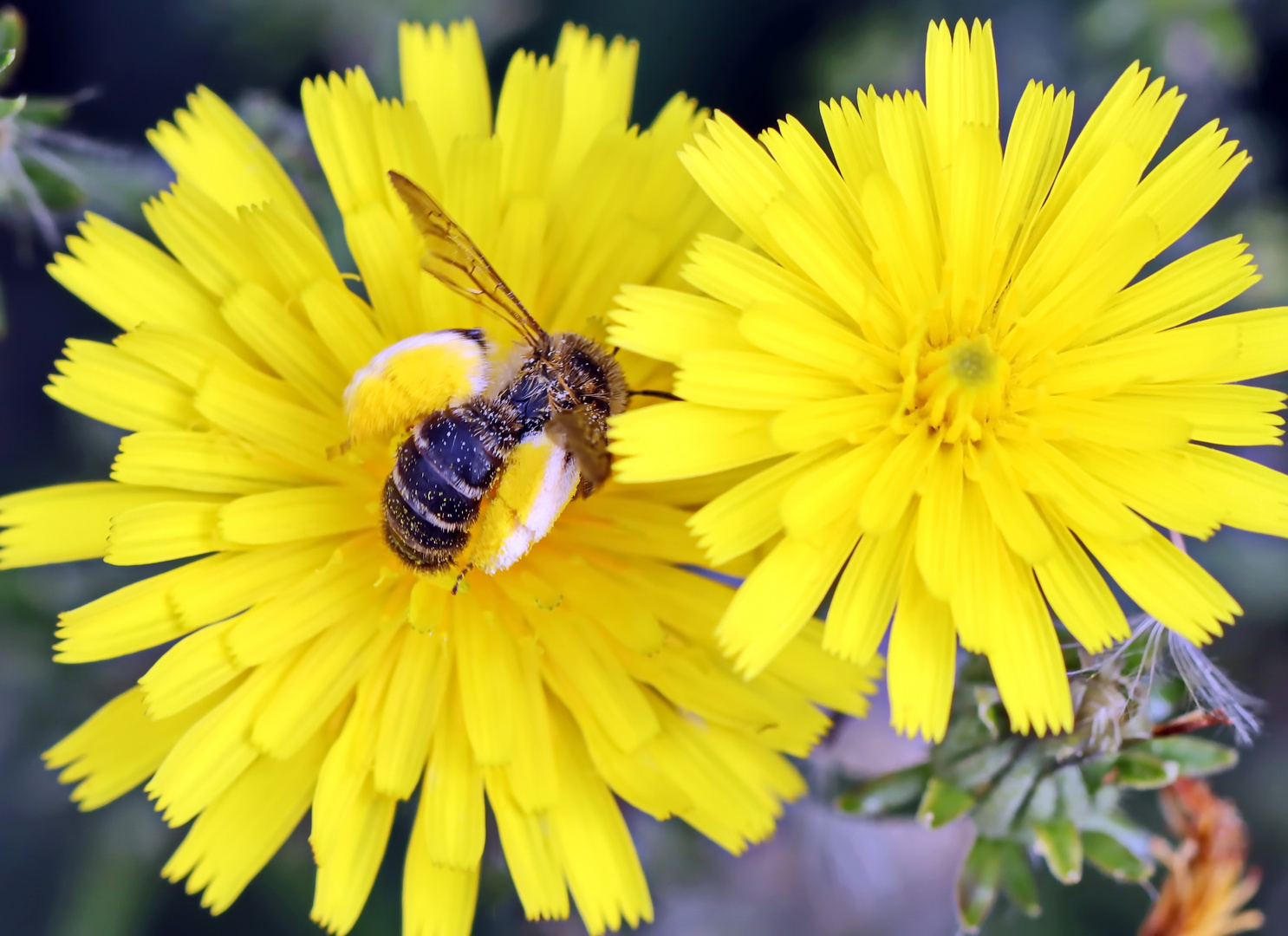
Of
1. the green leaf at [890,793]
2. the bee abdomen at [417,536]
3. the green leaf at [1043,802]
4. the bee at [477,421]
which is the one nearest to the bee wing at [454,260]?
the bee at [477,421]

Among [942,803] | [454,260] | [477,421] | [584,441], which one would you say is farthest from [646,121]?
[942,803]

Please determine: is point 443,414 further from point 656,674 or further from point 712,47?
point 712,47

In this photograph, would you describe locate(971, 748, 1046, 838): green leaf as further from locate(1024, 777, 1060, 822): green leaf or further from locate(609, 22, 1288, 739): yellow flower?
locate(609, 22, 1288, 739): yellow flower

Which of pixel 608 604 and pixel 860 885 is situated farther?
pixel 860 885

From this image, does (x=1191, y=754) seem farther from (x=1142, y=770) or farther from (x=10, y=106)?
(x=10, y=106)

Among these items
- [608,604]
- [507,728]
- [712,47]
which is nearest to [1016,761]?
[608,604]

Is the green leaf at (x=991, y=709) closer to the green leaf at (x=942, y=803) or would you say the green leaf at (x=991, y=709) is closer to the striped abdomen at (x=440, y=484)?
the green leaf at (x=942, y=803)
